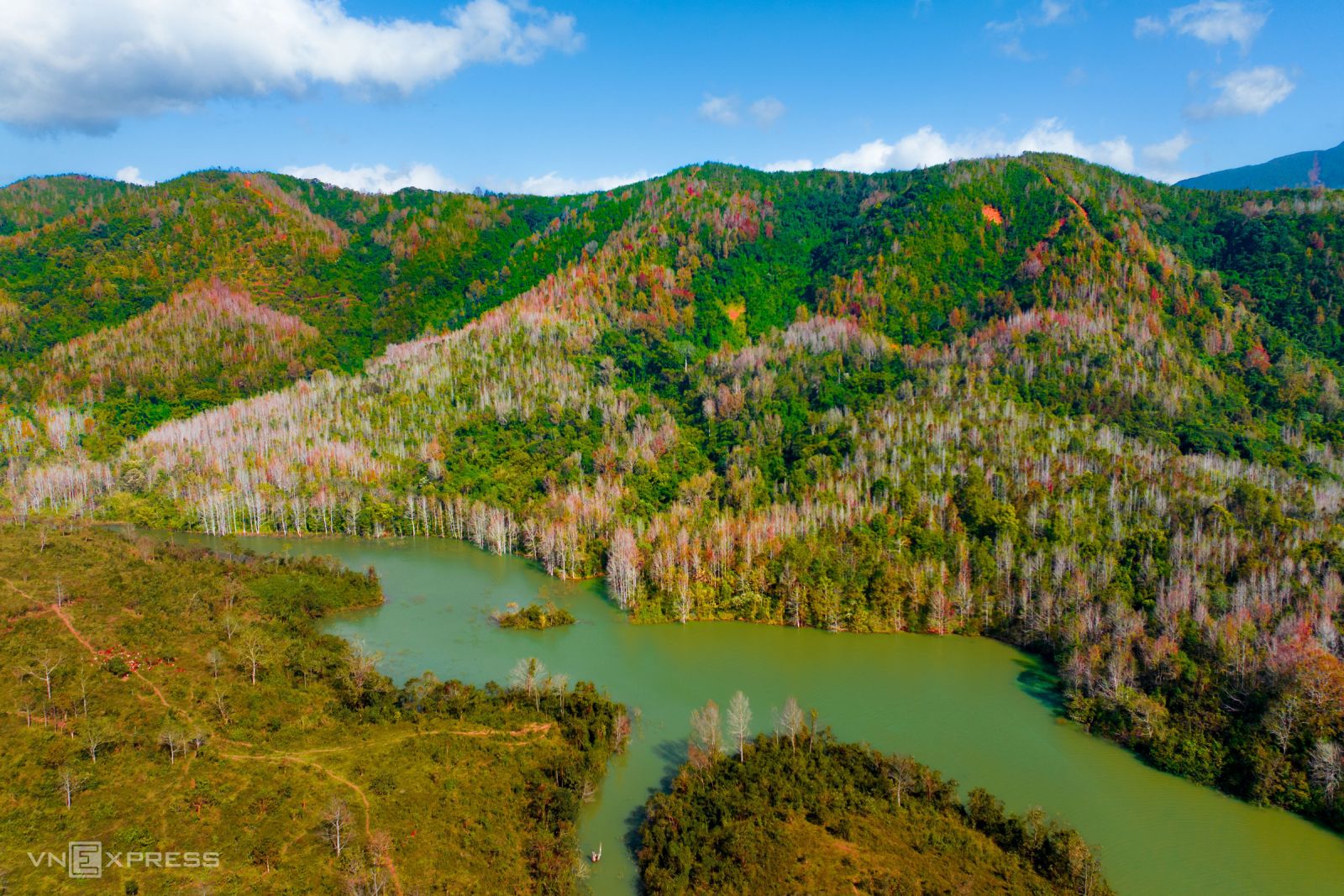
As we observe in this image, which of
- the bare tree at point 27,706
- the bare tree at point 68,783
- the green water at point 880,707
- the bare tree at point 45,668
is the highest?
the bare tree at point 45,668

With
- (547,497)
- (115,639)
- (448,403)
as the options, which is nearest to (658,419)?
(547,497)

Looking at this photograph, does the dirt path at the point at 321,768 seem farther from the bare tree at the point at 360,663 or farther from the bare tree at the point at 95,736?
the bare tree at the point at 360,663

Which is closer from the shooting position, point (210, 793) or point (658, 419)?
point (210, 793)

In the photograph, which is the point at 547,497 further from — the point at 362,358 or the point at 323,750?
the point at 362,358

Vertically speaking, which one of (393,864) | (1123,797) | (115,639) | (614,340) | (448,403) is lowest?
(1123,797)

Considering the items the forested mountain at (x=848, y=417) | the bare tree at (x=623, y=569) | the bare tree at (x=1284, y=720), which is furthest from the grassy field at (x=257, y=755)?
the bare tree at (x=1284, y=720)

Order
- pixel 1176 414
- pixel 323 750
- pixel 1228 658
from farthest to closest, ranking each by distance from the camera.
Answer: pixel 1176 414
pixel 1228 658
pixel 323 750

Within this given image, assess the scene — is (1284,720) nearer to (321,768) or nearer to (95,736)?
(321,768)
